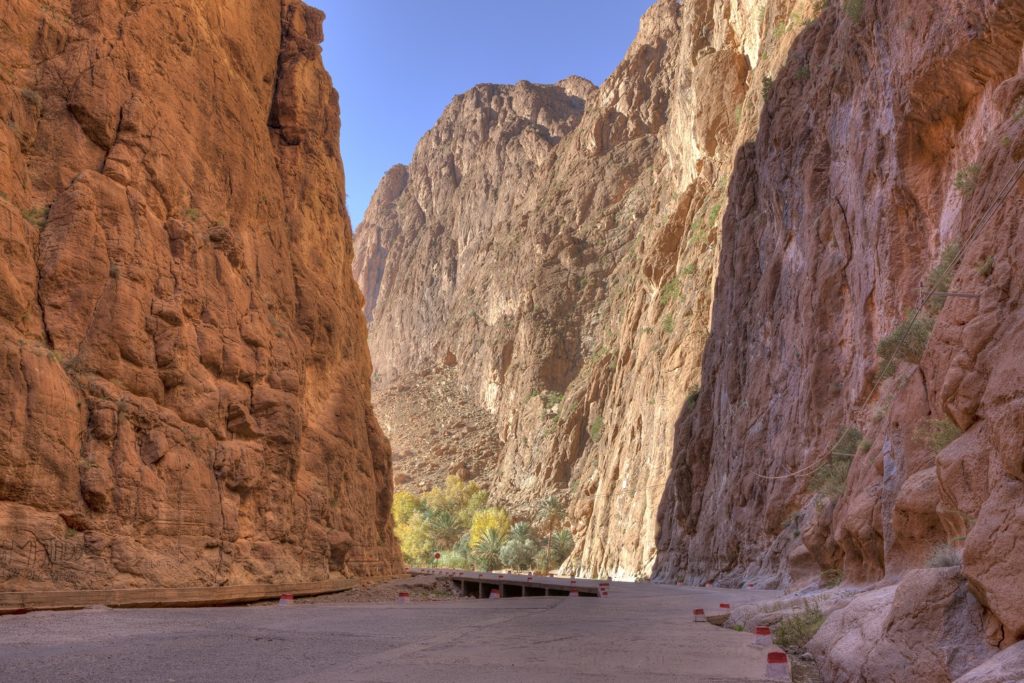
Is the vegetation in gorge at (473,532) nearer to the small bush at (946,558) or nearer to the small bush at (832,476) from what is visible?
the small bush at (832,476)

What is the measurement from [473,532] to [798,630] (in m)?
60.3

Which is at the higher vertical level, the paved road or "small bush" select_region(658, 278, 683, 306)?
"small bush" select_region(658, 278, 683, 306)

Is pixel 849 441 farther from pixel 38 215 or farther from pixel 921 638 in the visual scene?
pixel 38 215

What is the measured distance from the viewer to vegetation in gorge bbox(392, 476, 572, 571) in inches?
2498

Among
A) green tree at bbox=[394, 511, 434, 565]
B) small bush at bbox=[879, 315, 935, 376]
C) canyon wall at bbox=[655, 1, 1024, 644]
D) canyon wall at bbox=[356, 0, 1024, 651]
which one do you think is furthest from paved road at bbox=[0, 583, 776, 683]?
green tree at bbox=[394, 511, 434, 565]

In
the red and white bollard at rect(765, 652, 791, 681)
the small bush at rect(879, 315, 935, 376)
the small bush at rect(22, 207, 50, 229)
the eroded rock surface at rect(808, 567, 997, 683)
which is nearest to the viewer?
the eroded rock surface at rect(808, 567, 997, 683)

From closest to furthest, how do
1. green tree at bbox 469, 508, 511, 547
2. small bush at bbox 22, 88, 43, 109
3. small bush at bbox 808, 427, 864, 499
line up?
small bush at bbox 22, 88, 43, 109
small bush at bbox 808, 427, 864, 499
green tree at bbox 469, 508, 511, 547

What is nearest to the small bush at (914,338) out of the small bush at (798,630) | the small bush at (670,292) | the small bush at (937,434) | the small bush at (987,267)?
the small bush at (937,434)

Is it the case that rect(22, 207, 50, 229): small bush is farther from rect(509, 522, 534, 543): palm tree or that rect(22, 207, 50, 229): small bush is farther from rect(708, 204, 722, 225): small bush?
rect(509, 522, 534, 543): palm tree

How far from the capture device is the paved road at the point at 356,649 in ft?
20.6

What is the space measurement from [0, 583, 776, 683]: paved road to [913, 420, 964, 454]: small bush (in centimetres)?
279

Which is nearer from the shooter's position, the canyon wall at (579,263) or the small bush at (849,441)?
the small bush at (849,441)

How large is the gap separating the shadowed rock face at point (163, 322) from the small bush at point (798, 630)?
1068 cm

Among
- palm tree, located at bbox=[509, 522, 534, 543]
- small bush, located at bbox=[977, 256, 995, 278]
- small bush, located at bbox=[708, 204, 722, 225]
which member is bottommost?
palm tree, located at bbox=[509, 522, 534, 543]
